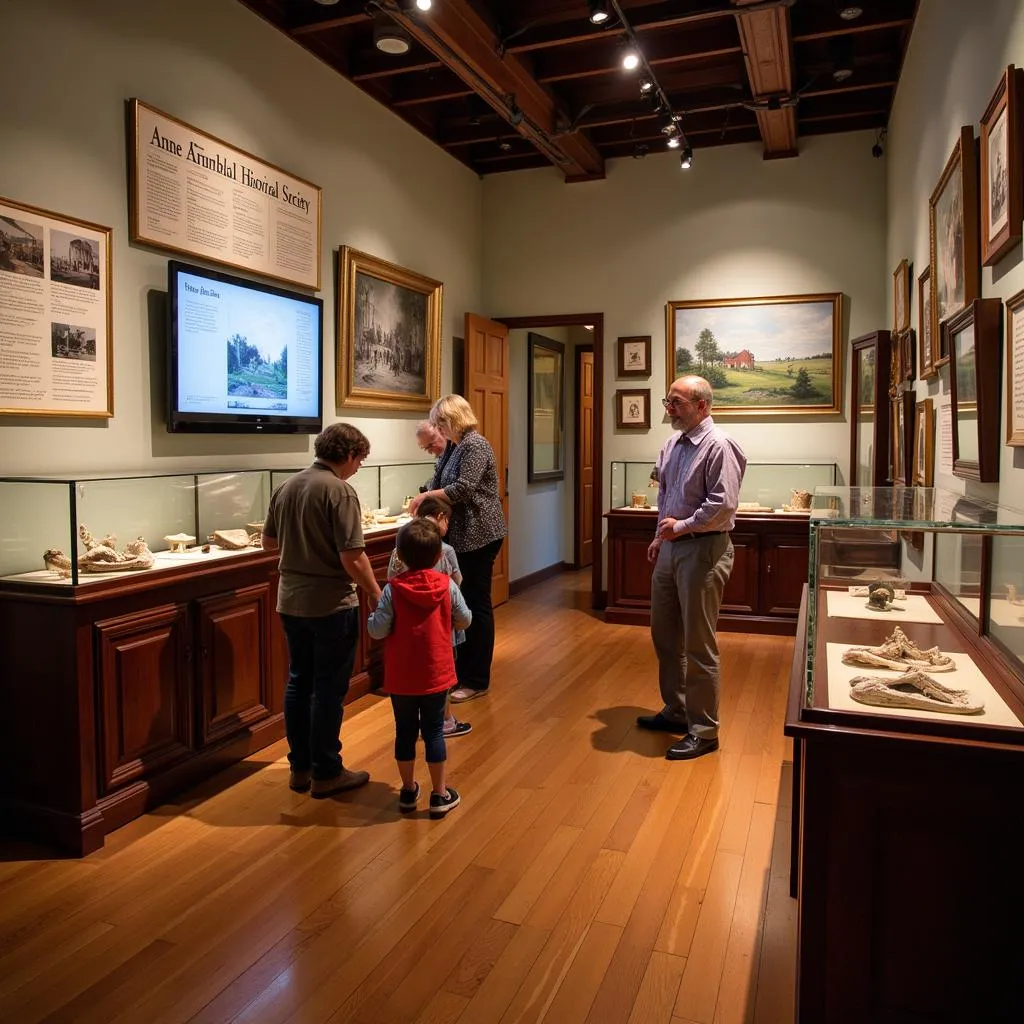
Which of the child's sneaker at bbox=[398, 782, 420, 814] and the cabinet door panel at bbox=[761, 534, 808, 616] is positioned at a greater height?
the cabinet door panel at bbox=[761, 534, 808, 616]

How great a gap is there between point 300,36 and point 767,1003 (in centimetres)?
513

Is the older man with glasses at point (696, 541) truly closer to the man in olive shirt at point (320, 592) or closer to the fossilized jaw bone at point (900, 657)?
the man in olive shirt at point (320, 592)

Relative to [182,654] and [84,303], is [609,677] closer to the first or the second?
[182,654]

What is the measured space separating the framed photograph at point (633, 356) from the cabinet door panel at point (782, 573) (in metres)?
1.75

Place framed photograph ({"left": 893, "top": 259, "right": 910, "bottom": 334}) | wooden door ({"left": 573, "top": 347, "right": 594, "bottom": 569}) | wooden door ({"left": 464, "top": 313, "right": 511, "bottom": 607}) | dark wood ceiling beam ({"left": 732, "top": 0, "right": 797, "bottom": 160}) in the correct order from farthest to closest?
wooden door ({"left": 573, "top": 347, "right": 594, "bottom": 569}), wooden door ({"left": 464, "top": 313, "right": 511, "bottom": 607}), framed photograph ({"left": 893, "top": 259, "right": 910, "bottom": 334}), dark wood ceiling beam ({"left": 732, "top": 0, "right": 797, "bottom": 160})

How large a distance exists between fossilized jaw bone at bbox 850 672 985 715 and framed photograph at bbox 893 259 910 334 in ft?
11.3

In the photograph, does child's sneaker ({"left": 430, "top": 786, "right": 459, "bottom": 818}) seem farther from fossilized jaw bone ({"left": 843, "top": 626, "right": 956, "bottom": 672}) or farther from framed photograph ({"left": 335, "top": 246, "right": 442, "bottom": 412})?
framed photograph ({"left": 335, "top": 246, "right": 442, "bottom": 412})

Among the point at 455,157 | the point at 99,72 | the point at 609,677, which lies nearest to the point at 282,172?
the point at 99,72

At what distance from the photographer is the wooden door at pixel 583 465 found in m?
9.39

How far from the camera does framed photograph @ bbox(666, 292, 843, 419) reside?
6.59 m

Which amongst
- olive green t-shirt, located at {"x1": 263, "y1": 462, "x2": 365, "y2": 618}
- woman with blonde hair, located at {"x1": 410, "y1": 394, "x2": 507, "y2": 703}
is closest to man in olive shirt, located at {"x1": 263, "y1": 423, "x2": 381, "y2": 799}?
olive green t-shirt, located at {"x1": 263, "y1": 462, "x2": 365, "y2": 618}

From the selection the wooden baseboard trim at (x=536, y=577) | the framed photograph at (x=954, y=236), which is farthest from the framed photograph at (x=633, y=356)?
the framed photograph at (x=954, y=236)

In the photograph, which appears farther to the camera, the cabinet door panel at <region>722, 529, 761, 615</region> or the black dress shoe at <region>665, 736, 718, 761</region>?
the cabinet door panel at <region>722, 529, 761, 615</region>

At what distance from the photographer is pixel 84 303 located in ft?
11.5
